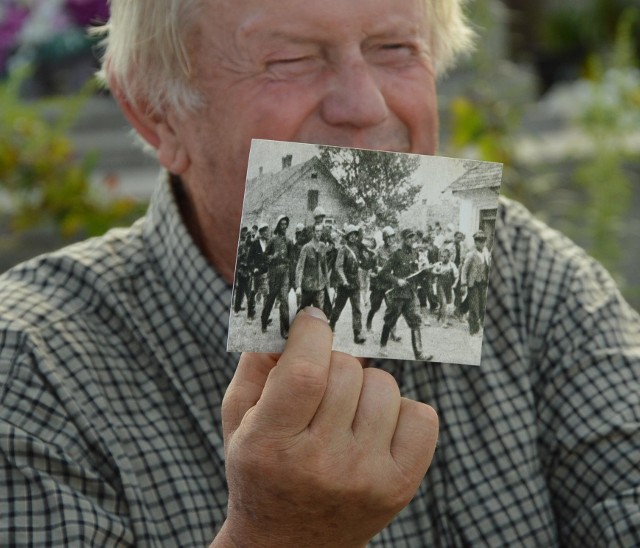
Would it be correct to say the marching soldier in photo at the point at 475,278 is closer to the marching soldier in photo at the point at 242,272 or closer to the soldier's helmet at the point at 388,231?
the soldier's helmet at the point at 388,231

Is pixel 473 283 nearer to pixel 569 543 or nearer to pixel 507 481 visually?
pixel 507 481

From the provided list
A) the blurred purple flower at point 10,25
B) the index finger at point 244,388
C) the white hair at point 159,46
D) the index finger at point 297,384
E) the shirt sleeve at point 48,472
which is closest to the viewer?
the index finger at point 297,384

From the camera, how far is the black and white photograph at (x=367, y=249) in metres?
1.21

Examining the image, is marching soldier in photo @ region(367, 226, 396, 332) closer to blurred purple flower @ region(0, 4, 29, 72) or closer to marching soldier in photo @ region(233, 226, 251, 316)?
marching soldier in photo @ region(233, 226, 251, 316)

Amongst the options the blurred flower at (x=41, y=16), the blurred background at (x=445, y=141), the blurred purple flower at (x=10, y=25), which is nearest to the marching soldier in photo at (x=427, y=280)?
the blurred background at (x=445, y=141)

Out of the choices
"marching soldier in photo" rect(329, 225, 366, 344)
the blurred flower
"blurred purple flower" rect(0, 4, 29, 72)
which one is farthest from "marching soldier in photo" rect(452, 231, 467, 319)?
"blurred purple flower" rect(0, 4, 29, 72)

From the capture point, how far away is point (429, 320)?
1281 millimetres

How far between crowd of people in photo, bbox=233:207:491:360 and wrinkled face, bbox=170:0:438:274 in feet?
0.97

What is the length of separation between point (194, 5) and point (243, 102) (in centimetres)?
17

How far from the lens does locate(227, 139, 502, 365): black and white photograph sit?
3.98ft

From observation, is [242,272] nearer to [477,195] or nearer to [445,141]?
[477,195]

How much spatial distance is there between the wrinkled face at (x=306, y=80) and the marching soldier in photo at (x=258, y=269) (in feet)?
1.13

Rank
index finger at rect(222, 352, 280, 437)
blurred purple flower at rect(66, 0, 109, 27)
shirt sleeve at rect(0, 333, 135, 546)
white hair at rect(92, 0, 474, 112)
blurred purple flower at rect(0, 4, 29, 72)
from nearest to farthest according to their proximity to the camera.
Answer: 1. index finger at rect(222, 352, 280, 437)
2. shirt sleeve at rect(0, 333, 135, 546)
3. white hair at rect(92, 0, 474, 112)
4. blurred purple flower at rect(66, 0, 109, 27)
5. blurred purple flower at rect(0, 4, 29, 72)

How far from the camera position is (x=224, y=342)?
165 cm
